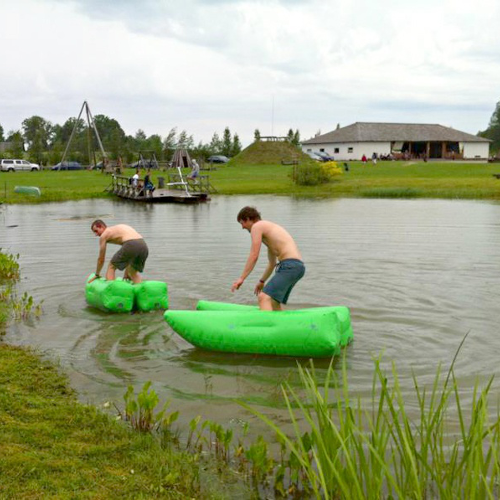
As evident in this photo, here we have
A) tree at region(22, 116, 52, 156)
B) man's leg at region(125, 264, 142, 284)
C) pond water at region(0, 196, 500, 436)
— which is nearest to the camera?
pond water at region(0, 196, 500, 436)

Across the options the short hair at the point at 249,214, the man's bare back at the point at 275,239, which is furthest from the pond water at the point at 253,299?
the short hair at the point at 249,214

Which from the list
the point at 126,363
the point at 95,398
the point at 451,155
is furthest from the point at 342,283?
the point at 451,155

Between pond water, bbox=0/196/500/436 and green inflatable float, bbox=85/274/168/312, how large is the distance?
169 millimetres

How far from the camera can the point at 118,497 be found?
446 cm

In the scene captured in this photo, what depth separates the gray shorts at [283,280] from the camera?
27.0ft

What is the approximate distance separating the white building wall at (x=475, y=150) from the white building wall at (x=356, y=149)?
32.5ft

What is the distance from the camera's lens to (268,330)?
783 centimetres

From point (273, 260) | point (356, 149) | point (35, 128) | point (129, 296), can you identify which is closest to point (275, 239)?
point (273, 260)

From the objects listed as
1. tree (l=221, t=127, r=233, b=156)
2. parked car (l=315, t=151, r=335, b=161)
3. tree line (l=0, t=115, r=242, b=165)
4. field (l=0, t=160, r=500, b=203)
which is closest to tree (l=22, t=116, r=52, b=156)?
tree line (l=0, t=115, r=242, b=165)

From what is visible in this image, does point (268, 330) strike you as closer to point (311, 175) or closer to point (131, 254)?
point (131, 254)

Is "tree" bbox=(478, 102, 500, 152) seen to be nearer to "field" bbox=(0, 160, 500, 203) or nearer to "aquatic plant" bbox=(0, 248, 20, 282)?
"field" bbox=(0, 160, 500, 203)

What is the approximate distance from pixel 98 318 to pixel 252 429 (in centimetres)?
480

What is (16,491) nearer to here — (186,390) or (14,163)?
(186,390)

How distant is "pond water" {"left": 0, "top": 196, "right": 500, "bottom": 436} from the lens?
286 inches
